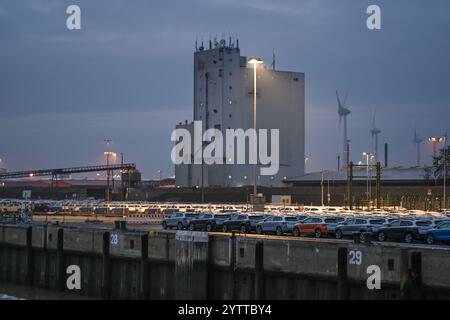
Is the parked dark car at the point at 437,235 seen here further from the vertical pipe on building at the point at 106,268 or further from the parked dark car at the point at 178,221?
the parked dark car at the point at 178,221

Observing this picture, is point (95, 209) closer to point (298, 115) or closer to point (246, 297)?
point (246, 297)

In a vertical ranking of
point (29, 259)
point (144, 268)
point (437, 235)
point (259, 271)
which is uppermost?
point (437, 235)

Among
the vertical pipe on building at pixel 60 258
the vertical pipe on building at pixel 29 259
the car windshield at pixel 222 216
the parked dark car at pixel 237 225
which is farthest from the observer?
the car windshield at pixel 222 216

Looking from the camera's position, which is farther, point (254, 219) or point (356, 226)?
point (254, 219)

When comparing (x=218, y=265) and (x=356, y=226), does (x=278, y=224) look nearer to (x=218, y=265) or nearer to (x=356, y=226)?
(x=356, y=226)

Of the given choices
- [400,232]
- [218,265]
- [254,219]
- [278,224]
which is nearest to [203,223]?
[254,219]

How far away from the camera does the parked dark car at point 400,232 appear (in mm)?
46125

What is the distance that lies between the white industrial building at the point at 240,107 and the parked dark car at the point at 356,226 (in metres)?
89.9

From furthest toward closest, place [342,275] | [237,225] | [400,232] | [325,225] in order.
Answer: [237,225] → [325,225] → [400,232] → [342,275]

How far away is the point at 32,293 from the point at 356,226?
20.3m

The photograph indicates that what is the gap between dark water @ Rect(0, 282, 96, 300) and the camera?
3969cm

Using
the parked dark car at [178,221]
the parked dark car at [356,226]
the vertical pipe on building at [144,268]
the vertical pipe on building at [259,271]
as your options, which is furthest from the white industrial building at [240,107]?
the vertical pipe on building at [259,271]

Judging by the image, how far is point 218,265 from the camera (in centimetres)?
3306
